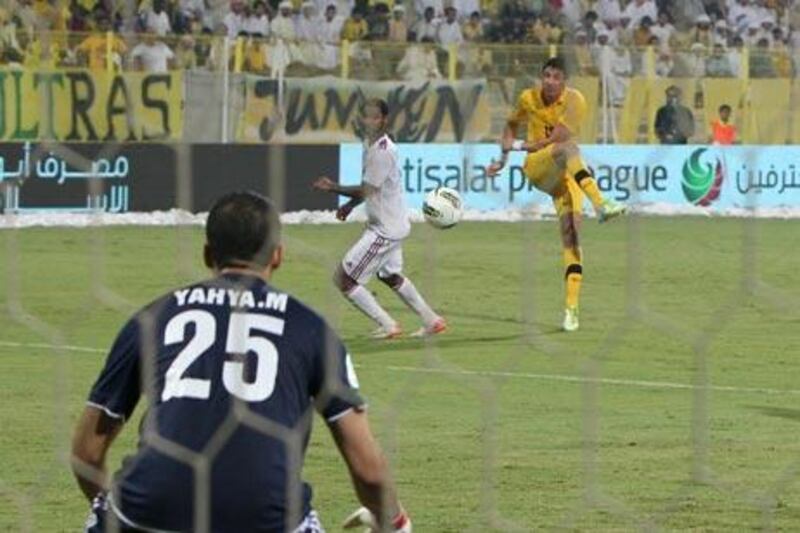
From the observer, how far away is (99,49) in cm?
2692

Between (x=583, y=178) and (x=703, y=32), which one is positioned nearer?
(x=583, y=178)

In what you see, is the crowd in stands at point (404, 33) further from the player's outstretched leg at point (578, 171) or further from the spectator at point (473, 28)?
the player's outstretched leg at point (578, 171)

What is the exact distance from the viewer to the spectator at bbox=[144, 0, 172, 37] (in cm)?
2798

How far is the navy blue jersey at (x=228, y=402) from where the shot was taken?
5738 millimetres

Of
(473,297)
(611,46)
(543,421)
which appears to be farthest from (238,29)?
(543,421)

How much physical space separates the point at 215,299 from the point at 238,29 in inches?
942

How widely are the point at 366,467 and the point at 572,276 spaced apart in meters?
10.7

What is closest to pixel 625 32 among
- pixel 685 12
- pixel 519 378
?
pixel 685 12

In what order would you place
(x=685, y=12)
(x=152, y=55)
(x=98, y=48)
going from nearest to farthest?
(x=98, y=48), (x=152, y=55), (x=685, y=12)

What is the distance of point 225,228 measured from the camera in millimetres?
5883

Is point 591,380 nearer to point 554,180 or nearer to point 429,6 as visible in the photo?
point 554,180

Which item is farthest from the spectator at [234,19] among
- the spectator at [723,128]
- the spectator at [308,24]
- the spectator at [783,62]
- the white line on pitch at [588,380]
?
the white line on pitch at [588,380]

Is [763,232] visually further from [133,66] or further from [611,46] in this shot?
[133,66]

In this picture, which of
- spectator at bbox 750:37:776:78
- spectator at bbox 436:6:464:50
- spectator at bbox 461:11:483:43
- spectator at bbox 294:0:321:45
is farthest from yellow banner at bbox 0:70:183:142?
spectator at bbox 750:37:776:78
